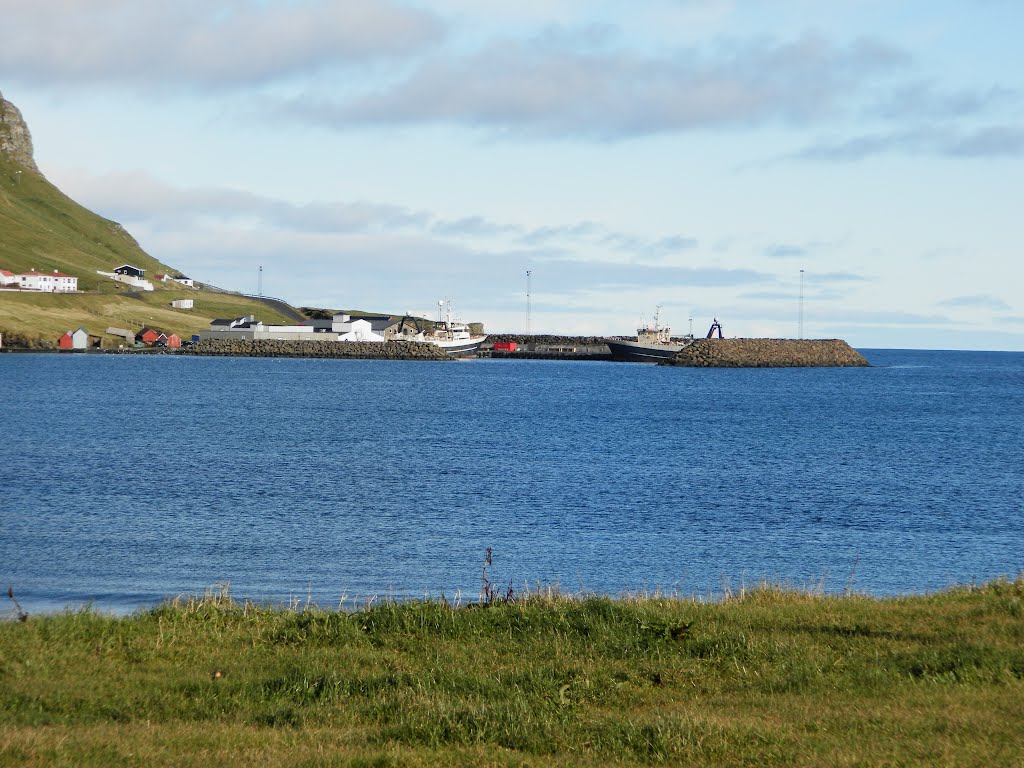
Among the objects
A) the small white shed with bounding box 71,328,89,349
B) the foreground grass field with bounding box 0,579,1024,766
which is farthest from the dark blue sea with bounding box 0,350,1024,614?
the small white shed with bounding box 71,328,89,349

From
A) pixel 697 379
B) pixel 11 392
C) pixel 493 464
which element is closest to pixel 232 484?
pixel 493 464

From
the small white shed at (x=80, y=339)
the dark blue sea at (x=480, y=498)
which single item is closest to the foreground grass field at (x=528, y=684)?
the dark blue sea at (x=480, y=498)

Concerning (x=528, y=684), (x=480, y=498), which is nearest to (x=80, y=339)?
(x=480, y=498)

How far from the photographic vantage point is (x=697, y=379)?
564 feet

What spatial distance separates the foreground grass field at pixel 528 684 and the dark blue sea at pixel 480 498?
5619 millimetres

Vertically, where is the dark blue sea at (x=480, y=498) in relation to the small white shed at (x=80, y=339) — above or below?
below

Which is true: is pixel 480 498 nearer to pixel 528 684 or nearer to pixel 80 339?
pixel 528 684

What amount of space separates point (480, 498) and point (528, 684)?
109ft

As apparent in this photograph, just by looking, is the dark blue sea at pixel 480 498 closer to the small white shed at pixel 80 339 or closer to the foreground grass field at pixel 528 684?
the foreground grass field at pixel 528 684

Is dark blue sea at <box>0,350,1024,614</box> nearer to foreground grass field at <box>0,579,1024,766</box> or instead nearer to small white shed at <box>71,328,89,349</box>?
foreground grass field at <box>0,579,1024,766</box>

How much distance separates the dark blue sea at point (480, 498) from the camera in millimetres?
30703

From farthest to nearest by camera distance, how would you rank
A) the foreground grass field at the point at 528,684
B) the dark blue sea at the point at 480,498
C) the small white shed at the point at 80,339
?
the small white shed at the point at 80,339, the dark blue sea at the point at 480,498, the foreground grass field at the point at 528,684

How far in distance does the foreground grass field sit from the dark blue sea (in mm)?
5619

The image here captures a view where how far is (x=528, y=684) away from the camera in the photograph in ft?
45.1
